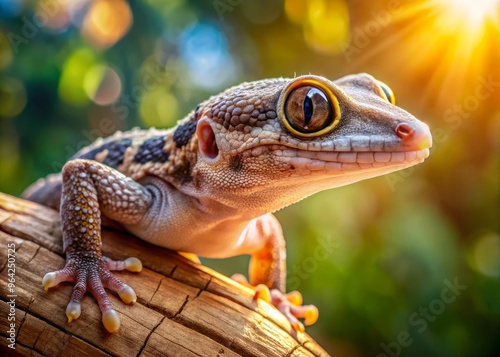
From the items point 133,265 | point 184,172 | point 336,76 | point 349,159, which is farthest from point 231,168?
point 336,76

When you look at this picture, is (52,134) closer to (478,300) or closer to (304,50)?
(304,50)

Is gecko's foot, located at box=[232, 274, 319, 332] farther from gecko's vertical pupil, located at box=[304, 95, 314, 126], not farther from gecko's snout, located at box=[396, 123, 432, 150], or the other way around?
gecko's snout, located at box=[396, 123, 432, 150]

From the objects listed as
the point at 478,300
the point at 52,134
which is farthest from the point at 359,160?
the point at 52,134

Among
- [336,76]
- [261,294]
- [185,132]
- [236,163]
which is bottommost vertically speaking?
[261,294]

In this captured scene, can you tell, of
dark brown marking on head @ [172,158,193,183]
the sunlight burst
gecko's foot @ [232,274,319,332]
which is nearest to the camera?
dark brown marking on head @ [172,158,193,183]

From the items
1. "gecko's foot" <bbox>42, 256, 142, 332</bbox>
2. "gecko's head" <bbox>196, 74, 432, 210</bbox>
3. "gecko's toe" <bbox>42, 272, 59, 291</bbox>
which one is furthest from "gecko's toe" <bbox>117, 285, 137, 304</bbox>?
"gecko's head" <bbox>196, 74, 432, 210</bbox>

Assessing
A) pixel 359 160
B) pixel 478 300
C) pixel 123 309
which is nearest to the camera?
pixel 359 160

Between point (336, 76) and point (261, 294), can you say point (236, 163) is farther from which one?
point (336, 76)
